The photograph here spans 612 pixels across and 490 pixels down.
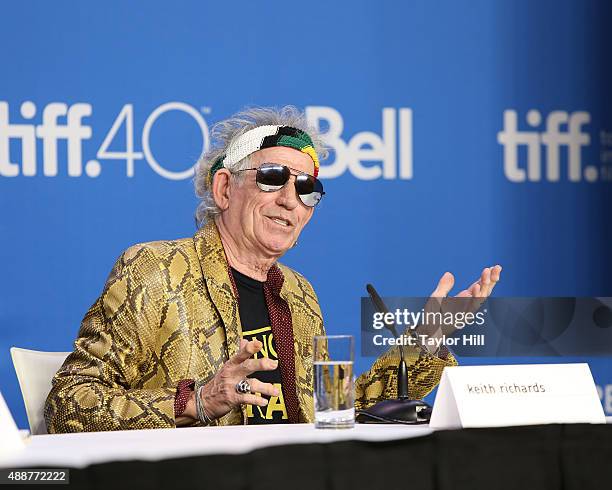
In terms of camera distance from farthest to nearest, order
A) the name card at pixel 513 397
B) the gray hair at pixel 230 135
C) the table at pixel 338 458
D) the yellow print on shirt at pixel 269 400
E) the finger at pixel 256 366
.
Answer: the gray hair at pixel 230 135 < the yellow print on shirt at pixel 269 400 < the finger at pixel 256 366 < the name card at pixel 513 397 < the table at pixel 338 458

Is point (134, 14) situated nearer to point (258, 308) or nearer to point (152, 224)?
point (152, 224)

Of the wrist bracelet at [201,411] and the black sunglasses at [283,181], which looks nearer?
the wrist bracelet at [201,411]

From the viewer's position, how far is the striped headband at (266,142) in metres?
2.70

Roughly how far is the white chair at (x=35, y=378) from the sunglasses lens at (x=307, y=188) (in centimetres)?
74

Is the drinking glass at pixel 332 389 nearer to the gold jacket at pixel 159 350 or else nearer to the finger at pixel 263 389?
the finger at pixel 263 389

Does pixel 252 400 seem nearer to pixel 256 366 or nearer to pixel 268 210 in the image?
pixel 256 366

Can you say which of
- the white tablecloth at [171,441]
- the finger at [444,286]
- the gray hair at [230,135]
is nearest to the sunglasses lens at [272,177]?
the gray hair at [230,135]

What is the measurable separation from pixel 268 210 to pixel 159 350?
0.49 m

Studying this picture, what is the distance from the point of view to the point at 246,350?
189 cm

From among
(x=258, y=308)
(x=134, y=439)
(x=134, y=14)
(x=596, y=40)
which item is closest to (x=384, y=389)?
(x=258, y=308)

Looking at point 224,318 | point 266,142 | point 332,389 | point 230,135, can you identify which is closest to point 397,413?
point 332,389

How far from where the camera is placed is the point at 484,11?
4.07 meters

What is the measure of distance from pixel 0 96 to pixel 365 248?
4.72 feet

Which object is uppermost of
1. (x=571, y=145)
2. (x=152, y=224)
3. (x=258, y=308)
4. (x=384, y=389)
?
(x=571, y=145)
